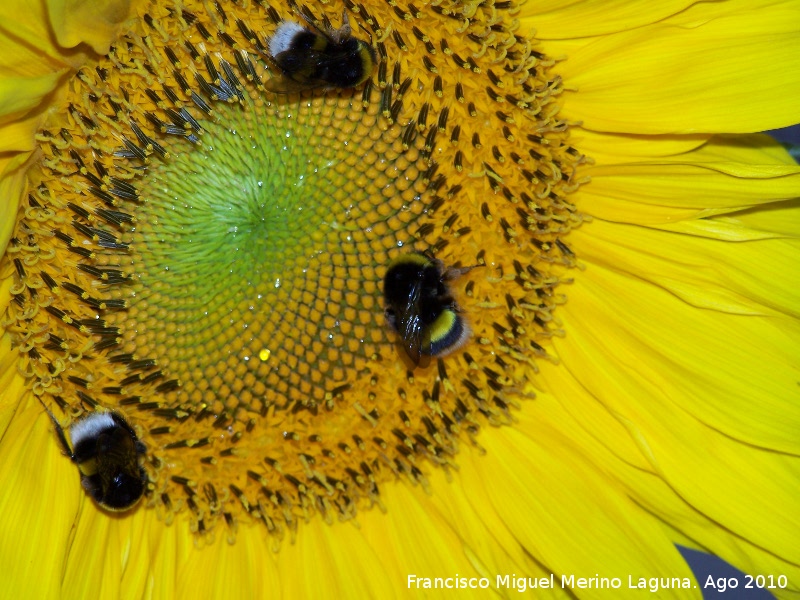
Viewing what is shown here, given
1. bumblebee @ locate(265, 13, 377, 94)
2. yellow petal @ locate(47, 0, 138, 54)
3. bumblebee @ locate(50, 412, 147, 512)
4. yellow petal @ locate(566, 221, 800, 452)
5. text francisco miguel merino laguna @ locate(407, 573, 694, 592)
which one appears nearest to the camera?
yellow petal @ locate(47, 0, 138, 54)

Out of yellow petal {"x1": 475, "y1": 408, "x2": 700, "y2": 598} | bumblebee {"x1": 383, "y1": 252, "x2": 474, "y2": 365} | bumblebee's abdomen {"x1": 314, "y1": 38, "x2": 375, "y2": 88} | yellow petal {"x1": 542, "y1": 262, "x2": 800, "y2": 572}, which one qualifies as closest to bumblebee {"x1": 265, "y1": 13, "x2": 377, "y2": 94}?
bumblebee's abdomen {"x1": 314, "y1": 38, "x2": 375, "y2": 88}

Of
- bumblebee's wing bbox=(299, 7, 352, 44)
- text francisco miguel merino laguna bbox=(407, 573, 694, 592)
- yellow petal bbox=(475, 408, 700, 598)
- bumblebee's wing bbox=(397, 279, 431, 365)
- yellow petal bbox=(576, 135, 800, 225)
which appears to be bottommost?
text francisco miguel merino laguna bbox=(407, 573, 694, 592)

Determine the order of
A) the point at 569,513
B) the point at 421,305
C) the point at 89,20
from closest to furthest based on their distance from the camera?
the point at 89,20 → the point at 421,305 → the point at 569,513

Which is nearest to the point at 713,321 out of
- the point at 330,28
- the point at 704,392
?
the point at 704,392

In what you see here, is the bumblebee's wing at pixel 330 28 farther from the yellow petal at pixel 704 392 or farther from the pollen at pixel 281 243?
the yellow petal at pixel 704 392

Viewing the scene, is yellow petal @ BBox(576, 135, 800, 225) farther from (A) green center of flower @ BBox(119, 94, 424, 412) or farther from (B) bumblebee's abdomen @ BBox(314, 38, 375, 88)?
(B) bumblebee's abdomen @ BBox(314, 38, 375, 88)

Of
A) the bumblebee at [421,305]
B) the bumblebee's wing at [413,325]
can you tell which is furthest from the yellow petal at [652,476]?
the bumblebee's wing at [413,325]

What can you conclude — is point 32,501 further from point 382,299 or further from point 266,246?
point 382,299
